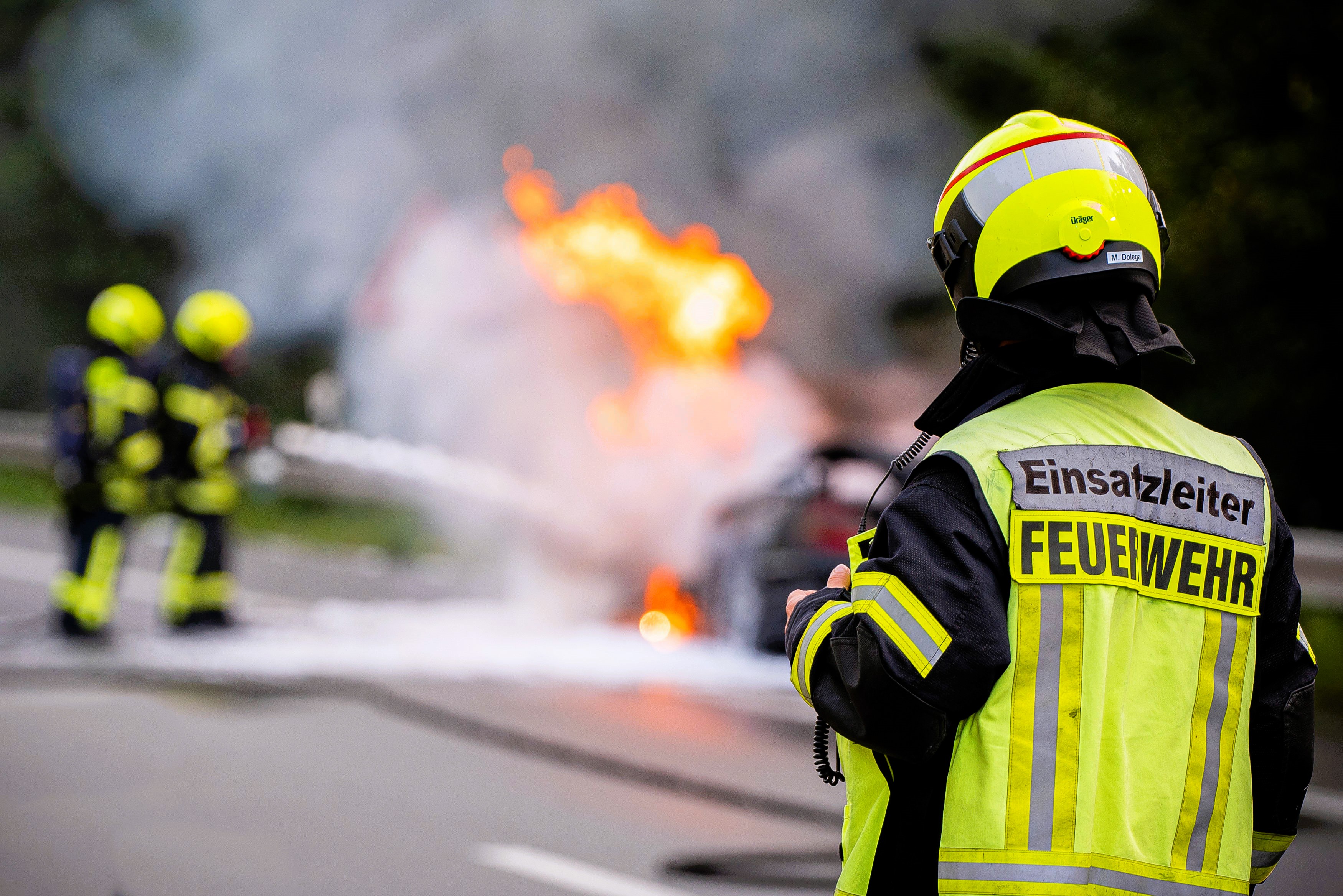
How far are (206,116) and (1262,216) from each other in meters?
12.9

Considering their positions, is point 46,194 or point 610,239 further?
point 46,194

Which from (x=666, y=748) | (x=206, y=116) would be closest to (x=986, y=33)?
(x=666, y=748)

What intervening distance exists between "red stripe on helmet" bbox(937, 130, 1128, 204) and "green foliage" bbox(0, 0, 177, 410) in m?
23.2

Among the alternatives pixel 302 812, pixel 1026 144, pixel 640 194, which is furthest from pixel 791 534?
pixel 1026 144

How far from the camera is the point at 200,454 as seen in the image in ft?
28.9

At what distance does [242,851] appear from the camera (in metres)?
4.83

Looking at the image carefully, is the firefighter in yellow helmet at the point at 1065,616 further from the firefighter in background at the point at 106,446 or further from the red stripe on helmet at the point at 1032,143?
the firefighter in background at the point at 106,446

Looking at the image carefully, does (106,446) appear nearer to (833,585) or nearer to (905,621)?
(833,585)

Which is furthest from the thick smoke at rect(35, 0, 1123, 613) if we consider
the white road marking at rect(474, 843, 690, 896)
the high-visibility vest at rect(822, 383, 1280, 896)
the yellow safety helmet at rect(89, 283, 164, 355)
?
the high-visibility vest at rect(822, 383, 1280, 896)

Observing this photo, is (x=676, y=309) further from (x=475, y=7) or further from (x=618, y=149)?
(x=475, y=7)

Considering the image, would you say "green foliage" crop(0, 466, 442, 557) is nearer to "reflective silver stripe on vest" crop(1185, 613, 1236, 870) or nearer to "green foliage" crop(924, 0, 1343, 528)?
"green foliage" crop(924, 0, 1343, 528)

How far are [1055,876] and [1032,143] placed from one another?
1061 millimetres

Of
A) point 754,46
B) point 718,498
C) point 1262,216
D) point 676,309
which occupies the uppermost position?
point 754,46

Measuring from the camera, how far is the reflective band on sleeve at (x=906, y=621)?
5.98ft
